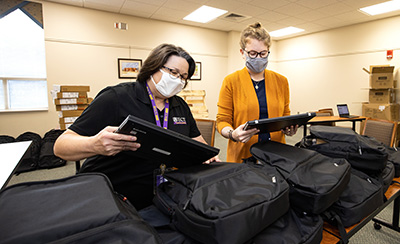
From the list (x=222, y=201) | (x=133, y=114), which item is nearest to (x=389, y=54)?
(x=133, y=114)

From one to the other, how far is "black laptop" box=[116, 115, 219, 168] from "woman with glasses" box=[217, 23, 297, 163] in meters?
0.56

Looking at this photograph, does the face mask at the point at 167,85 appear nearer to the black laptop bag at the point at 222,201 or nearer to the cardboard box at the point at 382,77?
the black laptop bag at the point at 222,201

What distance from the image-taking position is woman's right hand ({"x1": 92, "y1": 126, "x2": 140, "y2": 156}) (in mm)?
775

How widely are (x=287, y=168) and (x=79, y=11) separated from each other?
557 centimetres

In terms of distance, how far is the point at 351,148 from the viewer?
4.29 feet

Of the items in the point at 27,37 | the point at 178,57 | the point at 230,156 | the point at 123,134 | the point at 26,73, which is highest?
the point at 27,37

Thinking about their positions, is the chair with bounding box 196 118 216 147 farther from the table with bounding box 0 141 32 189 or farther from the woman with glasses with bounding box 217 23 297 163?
the table with bounding box 0 141 32 189

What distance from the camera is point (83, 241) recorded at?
436 millimetres

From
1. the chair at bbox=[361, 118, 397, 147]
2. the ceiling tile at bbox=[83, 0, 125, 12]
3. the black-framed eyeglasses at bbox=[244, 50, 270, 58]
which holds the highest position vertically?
the ceiling tile at bbox=[83, 0, 125, 12]

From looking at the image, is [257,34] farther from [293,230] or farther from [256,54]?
[293,230]

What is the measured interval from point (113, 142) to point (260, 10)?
17.4 feet

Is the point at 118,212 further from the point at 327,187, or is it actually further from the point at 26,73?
the point at 26,73

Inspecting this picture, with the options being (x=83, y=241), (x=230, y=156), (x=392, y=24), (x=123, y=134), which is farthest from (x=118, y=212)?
(x=392, y=24)

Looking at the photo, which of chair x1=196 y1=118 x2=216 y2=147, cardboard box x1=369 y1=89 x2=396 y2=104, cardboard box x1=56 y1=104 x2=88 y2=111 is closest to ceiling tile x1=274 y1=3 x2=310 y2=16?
cardboard box x1=369 y1=89 x2=396 y2=104
